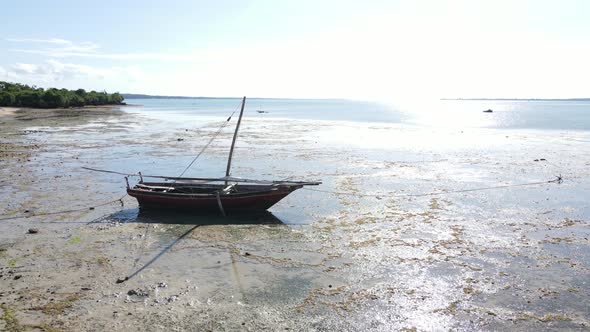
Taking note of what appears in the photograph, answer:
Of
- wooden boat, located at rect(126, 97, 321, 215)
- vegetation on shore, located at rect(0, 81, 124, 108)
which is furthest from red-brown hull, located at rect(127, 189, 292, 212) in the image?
vegetation on shore, located at rect(0, 81, 124, 108)

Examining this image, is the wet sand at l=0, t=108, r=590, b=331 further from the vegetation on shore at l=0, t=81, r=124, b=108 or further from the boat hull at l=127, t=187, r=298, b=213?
the vegetation on shore at l=0, t=81, r=124, b=108

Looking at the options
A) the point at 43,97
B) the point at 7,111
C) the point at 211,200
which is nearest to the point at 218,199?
the point at 211,200

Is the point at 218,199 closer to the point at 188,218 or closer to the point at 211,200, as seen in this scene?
the point at 211,200

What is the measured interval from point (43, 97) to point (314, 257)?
8853cm

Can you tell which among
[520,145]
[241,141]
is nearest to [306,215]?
[241,141]

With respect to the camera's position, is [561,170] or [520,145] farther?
[520,145]

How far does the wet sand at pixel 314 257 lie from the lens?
957 centimetres

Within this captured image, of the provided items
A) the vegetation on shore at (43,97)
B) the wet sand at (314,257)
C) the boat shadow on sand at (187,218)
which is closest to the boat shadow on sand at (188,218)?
the boat shadow on sand at (187,218)

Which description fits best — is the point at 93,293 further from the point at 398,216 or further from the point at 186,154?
the point at 186,154

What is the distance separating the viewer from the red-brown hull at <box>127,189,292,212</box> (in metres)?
17.1

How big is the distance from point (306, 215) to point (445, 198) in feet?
21.5

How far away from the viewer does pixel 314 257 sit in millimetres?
13016

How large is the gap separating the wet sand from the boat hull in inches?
18.9

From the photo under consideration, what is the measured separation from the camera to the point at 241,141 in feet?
141
